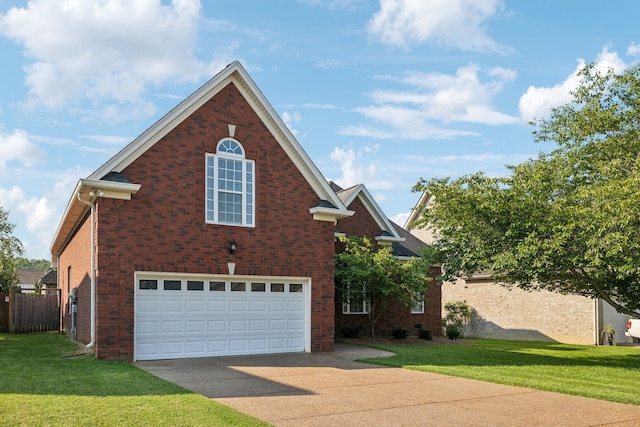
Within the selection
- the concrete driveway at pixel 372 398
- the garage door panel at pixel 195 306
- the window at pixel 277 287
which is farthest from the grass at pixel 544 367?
the garage door panel at pixel 195 306

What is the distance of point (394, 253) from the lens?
81.4ft

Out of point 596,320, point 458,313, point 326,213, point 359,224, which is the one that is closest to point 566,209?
point 326,213

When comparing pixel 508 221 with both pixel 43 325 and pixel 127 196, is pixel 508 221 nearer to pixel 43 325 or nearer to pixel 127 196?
pixel 127 196

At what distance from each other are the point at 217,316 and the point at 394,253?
1056 cm

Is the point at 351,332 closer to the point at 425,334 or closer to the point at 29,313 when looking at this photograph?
the point at 425,334

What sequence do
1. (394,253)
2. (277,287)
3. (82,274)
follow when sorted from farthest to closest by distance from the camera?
(394,253), (82,274), (277,287)

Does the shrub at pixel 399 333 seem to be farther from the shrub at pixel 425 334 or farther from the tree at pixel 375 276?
the tree at pixel 375 276

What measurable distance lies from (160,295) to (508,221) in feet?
30.6

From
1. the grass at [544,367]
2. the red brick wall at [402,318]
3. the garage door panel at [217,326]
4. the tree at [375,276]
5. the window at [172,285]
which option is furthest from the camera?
the red brick wall at [402,318]

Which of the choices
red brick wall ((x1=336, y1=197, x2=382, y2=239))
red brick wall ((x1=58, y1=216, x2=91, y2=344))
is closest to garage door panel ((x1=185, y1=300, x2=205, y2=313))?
red brick wall ((x1=58, y1=216, x2=91, y2=344))

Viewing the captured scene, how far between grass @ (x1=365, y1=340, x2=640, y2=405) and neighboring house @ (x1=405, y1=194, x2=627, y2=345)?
3792 mm

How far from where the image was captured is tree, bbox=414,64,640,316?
1352cm

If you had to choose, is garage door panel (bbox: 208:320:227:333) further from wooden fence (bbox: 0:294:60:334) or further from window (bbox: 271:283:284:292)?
wooden fence (bbox: 0:294:60:334)

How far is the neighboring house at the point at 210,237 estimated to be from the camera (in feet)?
48.0
